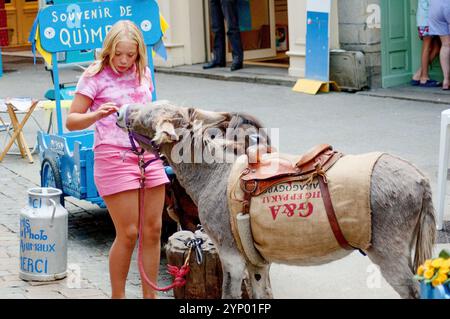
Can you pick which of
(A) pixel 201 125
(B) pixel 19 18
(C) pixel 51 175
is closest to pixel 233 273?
(A) pixel 201 125

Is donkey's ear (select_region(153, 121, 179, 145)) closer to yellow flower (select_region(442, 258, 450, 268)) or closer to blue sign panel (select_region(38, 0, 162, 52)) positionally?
yellow flower (select_region(442, 258, 450, 268))

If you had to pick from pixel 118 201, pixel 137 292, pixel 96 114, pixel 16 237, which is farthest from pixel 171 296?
pixel 16 237

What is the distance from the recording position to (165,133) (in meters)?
4.89

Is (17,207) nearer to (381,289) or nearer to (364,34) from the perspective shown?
(381,289)

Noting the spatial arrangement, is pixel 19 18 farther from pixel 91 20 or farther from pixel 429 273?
pixel 429 273

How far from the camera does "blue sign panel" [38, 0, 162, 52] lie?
311 inches

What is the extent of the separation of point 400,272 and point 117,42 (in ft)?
6.94

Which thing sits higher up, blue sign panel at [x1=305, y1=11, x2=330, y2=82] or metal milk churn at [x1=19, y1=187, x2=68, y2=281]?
blue sign panel at [x1=305, y1=11, x2=330, y2=82]

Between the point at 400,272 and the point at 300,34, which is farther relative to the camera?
the point at 300,34

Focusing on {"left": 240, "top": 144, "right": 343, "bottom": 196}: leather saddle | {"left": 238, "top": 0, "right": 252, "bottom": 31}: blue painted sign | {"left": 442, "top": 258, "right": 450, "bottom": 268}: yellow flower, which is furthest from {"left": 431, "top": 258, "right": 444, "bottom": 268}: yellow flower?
{"left": 238, "top": 0, "right": 252, "bottom": 31}: blue painted sign

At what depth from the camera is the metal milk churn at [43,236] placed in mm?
6543

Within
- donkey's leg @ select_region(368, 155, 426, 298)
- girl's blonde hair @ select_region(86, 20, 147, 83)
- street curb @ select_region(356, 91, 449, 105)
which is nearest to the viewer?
donkey's leg @ select_region(368, 155, 426, 298)

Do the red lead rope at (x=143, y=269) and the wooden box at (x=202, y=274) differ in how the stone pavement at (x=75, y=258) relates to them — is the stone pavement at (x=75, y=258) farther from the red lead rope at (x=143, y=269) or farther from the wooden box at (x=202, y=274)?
the red lead rope at (x=143, y=269)

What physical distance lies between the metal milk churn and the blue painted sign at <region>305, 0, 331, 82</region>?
7.85 m
